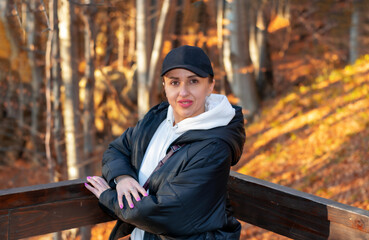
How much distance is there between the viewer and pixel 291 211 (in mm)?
2561

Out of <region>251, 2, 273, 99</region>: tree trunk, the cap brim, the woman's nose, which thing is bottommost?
<region>251, 2, 273, 99</region>: tree trunk

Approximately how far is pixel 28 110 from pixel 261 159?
916 centimetres

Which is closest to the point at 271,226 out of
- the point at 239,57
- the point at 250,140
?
the point at 250,140

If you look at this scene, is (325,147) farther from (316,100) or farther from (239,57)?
(239,57)

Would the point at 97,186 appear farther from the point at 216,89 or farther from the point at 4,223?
the point at 216,89

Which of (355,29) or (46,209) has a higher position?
(46,209)

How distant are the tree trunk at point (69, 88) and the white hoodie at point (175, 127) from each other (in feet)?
11.9

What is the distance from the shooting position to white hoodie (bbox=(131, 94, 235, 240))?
2395 mm

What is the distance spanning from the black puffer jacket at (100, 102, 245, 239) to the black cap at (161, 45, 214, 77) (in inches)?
12.6

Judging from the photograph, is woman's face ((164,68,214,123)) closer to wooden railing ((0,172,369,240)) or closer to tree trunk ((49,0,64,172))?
wooden railing ((0,172,369,240))

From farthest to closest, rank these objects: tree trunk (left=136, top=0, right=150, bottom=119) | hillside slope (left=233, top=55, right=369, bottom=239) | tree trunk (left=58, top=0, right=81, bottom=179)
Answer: hillside slope (left=233, top=55, right=369, bottom=239), tree trunk (left=136, top=0, right=150, bottom=119), tree trunk (left=58, top=0, right=81, bottom=179)

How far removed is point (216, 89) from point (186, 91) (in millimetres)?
12077

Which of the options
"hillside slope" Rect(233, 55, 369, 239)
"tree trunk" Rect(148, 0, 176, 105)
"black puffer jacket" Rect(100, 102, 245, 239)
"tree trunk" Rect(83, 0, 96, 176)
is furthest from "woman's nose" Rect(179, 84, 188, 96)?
"hillside slope" Rect(233, 55, 369, 239)

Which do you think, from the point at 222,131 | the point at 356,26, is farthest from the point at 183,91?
the point at 356,26
